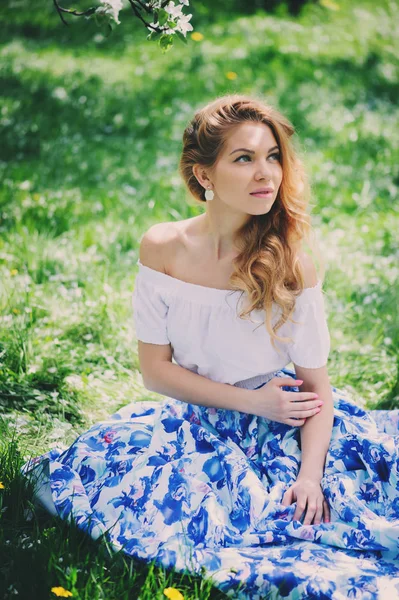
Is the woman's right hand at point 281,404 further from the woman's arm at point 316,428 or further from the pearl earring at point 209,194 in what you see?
the pearl earring at point 209,194

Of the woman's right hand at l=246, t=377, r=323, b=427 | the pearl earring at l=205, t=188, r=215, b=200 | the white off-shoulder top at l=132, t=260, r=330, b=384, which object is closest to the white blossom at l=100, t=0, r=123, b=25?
the pearl earring at l=205, t=188, r=215, b=200

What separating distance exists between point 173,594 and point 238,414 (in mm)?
803

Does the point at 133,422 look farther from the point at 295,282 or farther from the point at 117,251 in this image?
the point at 117,251

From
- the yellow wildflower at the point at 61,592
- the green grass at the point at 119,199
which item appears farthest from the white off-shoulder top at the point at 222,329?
the yellow wildflower at the point at 61,592

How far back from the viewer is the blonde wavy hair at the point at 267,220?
261 centimetres

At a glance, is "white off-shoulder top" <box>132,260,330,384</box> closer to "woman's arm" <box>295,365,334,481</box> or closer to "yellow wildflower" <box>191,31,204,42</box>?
"woman's arm" <box>295,365,334,481</box>

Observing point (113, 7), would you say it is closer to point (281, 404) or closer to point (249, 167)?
point (249, 167)

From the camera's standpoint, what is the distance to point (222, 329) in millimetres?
2730

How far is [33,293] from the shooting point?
411 cm

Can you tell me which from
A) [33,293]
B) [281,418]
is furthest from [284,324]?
[33,293]

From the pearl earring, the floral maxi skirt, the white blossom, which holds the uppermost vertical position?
the white blossom

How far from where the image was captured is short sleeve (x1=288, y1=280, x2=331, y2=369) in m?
A: 2.69

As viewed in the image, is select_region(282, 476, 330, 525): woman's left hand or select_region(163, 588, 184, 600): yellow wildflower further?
select_region(282, 476, 330, 525): woman's left hand

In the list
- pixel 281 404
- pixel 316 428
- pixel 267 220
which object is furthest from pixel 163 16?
pixel 316 428
